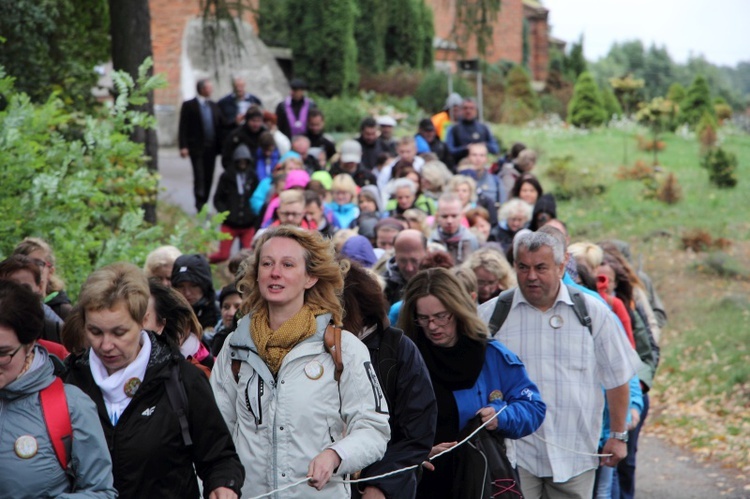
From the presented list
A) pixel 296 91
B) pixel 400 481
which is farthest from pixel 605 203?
pixel 400 481

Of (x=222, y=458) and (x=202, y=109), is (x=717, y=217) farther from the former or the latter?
(x=222, y=458)

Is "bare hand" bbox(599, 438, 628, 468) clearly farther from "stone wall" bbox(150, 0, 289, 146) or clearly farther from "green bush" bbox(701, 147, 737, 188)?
"stone wall" bbox(150, 0, 289, 146)

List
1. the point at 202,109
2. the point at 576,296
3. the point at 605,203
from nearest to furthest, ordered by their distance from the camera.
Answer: the point at 576,296 → the point at 202,109 → the point at 605,203

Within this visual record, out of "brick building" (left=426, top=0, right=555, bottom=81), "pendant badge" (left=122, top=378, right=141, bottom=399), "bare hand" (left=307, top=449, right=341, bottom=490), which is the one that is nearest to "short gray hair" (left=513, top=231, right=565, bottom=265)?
"bare hand" (left=307, top=449, right=341, bottom=490)

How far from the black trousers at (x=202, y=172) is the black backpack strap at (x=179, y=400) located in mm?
12487

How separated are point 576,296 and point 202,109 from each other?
11.0m

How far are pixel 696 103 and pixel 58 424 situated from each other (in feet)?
136

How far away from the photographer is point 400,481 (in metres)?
4.89

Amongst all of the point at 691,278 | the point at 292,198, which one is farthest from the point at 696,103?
the point at 292,198

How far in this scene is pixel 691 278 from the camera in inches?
741

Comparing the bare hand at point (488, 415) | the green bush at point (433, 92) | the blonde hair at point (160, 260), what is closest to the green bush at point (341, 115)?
the green bush at point (433, 92)

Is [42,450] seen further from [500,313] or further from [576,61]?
[576,61]

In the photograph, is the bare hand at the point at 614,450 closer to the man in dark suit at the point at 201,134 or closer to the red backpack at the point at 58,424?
the red backpack at the point at 58,424

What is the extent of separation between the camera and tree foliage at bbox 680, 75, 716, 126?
4166 cm
